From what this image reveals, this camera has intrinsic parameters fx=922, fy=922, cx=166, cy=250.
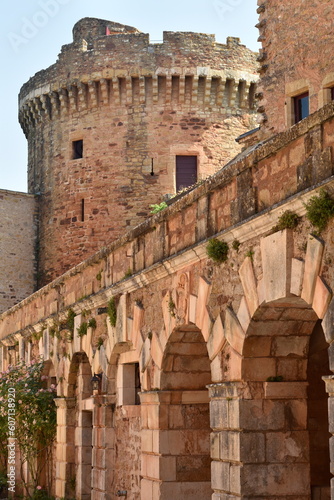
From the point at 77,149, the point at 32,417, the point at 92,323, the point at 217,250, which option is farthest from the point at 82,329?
the point at 77,149

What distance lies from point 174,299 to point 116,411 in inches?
128

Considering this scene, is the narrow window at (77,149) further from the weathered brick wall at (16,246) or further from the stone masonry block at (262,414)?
the stone masonry block at (262,414)

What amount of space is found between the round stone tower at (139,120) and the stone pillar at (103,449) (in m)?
14.5

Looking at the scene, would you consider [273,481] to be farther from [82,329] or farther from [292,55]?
[292,55]

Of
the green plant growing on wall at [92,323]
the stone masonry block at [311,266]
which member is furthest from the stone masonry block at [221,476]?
the green plant growing on wall at [92,323]

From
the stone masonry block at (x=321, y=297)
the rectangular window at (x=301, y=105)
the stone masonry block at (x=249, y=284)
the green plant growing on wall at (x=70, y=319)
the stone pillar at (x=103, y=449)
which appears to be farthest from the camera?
the green plant growing on wall at (x=70, y=319)

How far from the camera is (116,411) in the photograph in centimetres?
1262

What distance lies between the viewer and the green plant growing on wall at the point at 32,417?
52.3 feet

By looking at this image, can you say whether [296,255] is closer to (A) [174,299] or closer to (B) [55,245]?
(A) [174,299]

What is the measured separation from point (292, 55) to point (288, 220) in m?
7.82

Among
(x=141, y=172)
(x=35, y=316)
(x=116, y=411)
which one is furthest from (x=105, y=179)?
(x=116, y=411)

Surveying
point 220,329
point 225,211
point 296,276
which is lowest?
point 220,329

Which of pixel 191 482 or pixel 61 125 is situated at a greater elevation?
pixel 61 125

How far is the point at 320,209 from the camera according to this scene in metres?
6.77
